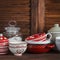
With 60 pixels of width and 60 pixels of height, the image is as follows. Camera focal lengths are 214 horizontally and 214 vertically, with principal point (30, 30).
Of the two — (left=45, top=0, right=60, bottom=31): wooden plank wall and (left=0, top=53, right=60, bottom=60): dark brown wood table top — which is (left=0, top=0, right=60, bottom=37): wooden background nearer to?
(left=45, top=0, right=60, bottom=31): wooden plank wall

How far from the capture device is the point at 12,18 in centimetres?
146

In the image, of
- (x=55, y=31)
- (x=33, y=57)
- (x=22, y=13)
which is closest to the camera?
(x=33, y=57)

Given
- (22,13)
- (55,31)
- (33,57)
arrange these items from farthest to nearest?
(22,13), (55,31), (33,57)

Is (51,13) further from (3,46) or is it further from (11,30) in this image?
(3,46)

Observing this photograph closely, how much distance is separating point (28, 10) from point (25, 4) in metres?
0.05

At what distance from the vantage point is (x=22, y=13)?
1.46m

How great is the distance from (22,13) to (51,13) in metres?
0.20

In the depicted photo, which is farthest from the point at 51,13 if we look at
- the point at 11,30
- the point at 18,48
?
the point at 18,48

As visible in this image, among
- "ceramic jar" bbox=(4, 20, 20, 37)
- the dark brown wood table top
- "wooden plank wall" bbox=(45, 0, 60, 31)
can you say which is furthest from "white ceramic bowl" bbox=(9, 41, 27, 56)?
"wooden plank wall" bbox=(45, 0, 60, 31)

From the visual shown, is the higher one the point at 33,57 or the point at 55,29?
the point at 55,29

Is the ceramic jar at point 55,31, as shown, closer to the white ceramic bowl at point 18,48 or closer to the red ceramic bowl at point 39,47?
the red ceramic bowl at point 39,47

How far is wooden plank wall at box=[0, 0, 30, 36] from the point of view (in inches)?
57.2

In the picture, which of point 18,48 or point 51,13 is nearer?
point 18,48

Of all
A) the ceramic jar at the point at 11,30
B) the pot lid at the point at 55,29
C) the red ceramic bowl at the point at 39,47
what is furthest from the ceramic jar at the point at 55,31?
the ceramic jar at the point at 11,30
